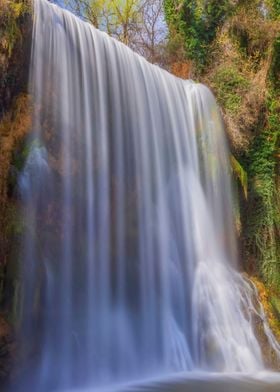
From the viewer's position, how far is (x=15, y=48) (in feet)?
23.6

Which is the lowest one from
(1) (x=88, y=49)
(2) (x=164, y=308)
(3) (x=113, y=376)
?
(3) (x=113, y=376)

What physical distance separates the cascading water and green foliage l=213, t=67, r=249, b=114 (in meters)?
1.90

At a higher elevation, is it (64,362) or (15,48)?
(15,48)

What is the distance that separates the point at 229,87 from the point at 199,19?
285 centimetres

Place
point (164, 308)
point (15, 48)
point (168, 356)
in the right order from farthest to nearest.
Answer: point (164, 308) → point (168, 356) → point (15, 48)

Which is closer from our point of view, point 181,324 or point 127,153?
point 181,324

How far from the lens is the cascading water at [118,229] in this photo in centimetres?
668

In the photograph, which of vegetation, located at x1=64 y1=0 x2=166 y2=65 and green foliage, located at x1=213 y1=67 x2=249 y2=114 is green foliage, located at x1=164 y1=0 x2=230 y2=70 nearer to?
green foliage, located at x1=213 y1=67 x2=249 y2=114

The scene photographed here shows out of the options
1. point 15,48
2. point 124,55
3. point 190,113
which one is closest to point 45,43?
point 15,48

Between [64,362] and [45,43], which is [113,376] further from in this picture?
[45,43]

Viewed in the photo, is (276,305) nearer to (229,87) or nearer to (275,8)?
(229,87)

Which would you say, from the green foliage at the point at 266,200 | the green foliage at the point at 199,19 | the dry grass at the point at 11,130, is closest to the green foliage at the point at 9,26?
the dry grass at the point at 11,130

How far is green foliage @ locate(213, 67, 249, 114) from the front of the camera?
12195 millimetres

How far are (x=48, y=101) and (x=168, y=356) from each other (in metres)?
4.22
